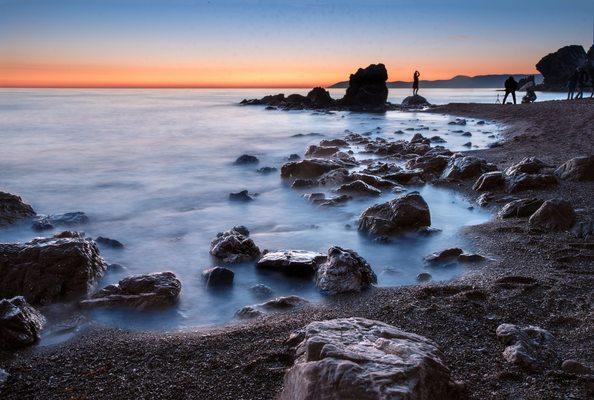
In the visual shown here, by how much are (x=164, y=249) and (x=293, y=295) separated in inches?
91.2

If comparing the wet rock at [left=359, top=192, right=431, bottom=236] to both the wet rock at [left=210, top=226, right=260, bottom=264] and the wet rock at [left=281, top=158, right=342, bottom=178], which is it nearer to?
the wet rock at [left=210, top=226, right=260, bottom=264]

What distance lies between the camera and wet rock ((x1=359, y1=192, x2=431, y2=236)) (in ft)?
17.9

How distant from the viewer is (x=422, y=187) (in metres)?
8.16

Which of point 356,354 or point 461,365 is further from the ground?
point 356,354

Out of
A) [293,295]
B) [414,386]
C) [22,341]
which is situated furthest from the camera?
[293,295]

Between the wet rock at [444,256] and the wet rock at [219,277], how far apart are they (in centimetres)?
203

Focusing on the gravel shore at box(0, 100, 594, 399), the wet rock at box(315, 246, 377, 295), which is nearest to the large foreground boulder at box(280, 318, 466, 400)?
the gravel shore at box(0, 100, 594, 399)

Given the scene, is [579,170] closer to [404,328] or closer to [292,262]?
[292,262]

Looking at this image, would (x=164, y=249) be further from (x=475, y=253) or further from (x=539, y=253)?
(x=539, y=253)

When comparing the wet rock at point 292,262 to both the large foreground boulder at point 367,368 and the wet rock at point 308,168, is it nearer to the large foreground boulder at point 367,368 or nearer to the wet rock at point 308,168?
the large foreground boulder at point 367,368

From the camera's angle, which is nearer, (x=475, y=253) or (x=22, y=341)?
(x=22, y=341)

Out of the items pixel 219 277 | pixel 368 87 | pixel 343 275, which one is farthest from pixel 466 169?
pixel 368 87

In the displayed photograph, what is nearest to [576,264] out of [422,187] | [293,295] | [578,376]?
[578,376]

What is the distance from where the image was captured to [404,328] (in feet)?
10.1
